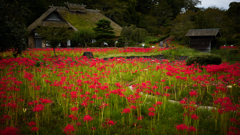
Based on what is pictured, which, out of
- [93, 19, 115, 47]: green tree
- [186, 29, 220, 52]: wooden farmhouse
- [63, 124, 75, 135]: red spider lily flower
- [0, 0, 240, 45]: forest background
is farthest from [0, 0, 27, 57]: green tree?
[186, 29, 220, 52]: wooden farmhouse

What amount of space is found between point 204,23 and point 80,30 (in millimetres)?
23674

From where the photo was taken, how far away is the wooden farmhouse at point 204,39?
1964cm

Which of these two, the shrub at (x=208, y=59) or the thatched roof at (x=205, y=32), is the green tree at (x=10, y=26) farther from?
the thatched roof at (x=205, y=32)

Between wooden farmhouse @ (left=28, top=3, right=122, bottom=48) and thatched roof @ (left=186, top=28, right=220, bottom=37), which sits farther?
wooden farmhouse @ (left=28, top=3, right=122, bottom=48)

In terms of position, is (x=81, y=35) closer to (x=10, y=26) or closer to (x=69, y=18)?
(x=69, y=18)

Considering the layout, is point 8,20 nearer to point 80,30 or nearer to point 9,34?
point 9,34

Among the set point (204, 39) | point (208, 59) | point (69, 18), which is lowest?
point (208, 59)

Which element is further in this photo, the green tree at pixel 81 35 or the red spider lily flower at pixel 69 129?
the green tree at pixel 81 35

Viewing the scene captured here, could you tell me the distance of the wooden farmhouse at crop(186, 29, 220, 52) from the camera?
773 inches

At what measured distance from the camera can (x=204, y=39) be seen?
66.3 feet

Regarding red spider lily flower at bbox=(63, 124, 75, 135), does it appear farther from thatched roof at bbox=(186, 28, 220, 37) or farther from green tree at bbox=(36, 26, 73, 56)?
thatched roof at bbox=(186, 28, 220, 37)

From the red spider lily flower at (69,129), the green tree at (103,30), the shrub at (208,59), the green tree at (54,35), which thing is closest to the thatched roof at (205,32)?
the green tree at (103,30)

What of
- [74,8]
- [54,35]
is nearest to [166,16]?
[74,8]

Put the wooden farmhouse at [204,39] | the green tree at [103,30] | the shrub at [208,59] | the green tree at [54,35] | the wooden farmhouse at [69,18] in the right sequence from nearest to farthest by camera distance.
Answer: the shrub at [208,59] < the green tree at [54,35] < the wooden farmhouse at [204,39] < the wooden farmhouse at [69,18] < the green tree at [103,30]
